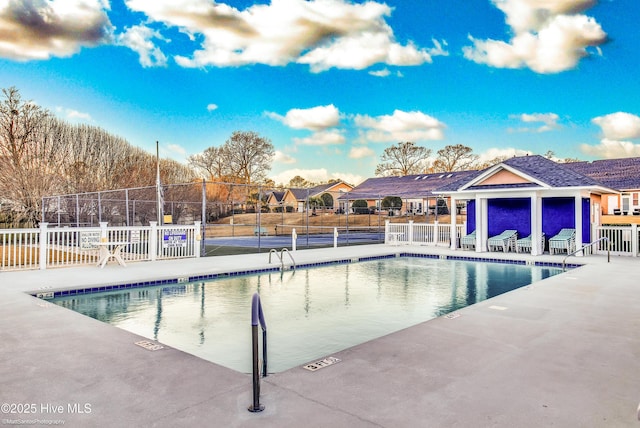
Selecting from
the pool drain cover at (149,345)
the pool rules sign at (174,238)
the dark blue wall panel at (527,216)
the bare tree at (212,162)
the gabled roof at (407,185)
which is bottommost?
the pool drain cover at (149,345)

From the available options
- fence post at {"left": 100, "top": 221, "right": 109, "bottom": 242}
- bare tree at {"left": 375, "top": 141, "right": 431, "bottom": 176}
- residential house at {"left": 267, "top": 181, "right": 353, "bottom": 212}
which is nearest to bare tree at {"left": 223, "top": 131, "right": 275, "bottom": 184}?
residential house at {"left": 267, "top": 181, "right": 353, "bottom": 212}

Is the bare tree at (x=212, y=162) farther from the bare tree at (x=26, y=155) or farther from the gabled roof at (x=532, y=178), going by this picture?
the gabled roof at (x=532, y=178)

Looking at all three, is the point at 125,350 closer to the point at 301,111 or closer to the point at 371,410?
the point at 371,410

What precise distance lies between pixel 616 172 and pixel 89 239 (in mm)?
29007

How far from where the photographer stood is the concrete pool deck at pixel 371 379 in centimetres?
280

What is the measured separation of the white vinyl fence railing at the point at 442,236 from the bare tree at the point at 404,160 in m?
25.0

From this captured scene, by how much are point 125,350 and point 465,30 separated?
98.6 feet

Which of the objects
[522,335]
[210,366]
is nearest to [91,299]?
[210,366]

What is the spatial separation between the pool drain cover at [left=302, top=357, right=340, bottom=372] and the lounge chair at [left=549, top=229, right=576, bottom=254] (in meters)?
13.0

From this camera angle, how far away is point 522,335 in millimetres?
4812

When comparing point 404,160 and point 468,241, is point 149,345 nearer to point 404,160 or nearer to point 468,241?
point 468,241

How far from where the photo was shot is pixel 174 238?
12.4 metres

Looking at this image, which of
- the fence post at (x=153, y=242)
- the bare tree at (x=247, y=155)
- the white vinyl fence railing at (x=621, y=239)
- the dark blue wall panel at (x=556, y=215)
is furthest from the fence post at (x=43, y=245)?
the bare tree at (x=247, y=155)

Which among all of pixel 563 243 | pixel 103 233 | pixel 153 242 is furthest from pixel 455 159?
pixel 103 233
